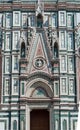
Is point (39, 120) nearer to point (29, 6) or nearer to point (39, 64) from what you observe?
point (39, 64)

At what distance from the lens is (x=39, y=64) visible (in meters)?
18.2

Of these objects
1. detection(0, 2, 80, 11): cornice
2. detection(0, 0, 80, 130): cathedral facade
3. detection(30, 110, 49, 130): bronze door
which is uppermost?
detection(0, 2, 80, 11): cornice

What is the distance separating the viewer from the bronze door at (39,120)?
1805cm

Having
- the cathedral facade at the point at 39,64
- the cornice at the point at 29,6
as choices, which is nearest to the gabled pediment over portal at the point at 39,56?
the cathedral facade at the point at 39,64

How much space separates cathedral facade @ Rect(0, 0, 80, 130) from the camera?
17750 mm

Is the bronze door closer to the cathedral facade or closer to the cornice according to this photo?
the cathedral facade

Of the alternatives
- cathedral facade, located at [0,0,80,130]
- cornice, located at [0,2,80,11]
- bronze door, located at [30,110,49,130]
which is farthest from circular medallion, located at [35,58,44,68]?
cornice, located at [0,2,80,11]

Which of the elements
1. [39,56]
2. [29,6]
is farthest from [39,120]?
[29,6]

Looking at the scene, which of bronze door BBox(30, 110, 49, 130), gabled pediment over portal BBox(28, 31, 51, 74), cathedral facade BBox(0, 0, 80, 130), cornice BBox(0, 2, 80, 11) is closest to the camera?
cathedral facade BBox(0, 0, 80, 130)

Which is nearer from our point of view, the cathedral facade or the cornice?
the cathedral facade

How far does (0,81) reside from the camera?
1820cm

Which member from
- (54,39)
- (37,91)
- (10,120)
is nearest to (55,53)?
(54,39)

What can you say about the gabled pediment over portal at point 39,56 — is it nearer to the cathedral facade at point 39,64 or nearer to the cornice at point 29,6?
the cathedral facade at point 39,64

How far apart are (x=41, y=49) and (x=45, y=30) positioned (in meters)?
0.88
